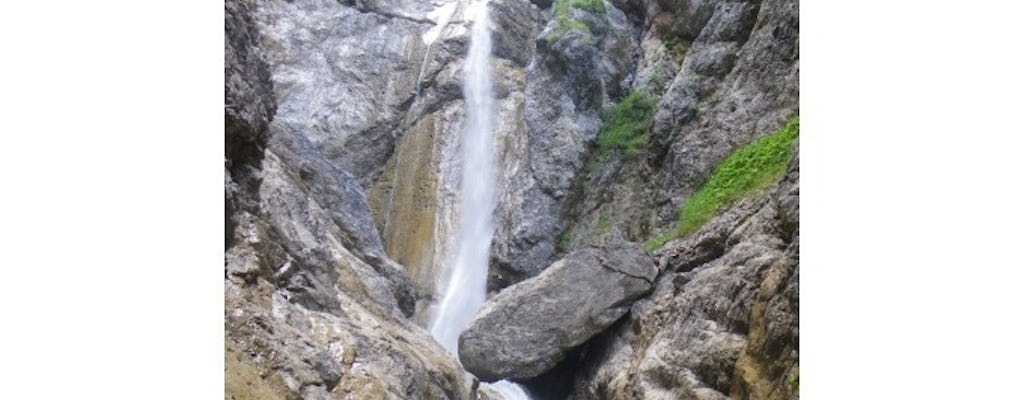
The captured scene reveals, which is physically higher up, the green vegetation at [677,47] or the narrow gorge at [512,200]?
the green vegetation at [677,47]

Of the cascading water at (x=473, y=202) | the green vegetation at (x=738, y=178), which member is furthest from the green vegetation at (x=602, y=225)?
the cascading water at (x=473, y=202)

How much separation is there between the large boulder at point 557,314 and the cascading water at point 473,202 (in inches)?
139

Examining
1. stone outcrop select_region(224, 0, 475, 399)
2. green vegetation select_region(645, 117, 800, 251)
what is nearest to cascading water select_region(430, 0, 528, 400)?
stone outcrop select_region(224, 0, 475, 399)

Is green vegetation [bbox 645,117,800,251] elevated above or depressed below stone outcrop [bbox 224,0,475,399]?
above

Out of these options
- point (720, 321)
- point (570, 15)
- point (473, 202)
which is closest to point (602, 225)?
point (473, 202)

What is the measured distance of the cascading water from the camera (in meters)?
17.1

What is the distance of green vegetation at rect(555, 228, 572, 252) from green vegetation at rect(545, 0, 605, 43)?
4714mm

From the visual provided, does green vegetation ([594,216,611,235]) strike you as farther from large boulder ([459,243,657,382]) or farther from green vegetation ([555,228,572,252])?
large boulder ([459,243,657,382])

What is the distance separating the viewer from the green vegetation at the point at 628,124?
1725 centimetres

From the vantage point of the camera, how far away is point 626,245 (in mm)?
12008

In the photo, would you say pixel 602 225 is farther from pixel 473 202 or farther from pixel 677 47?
pixel 677 47

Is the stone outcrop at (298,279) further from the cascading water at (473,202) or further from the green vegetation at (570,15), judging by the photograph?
the green vegetation at (570,15)

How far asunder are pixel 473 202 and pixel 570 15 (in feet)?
16.6
